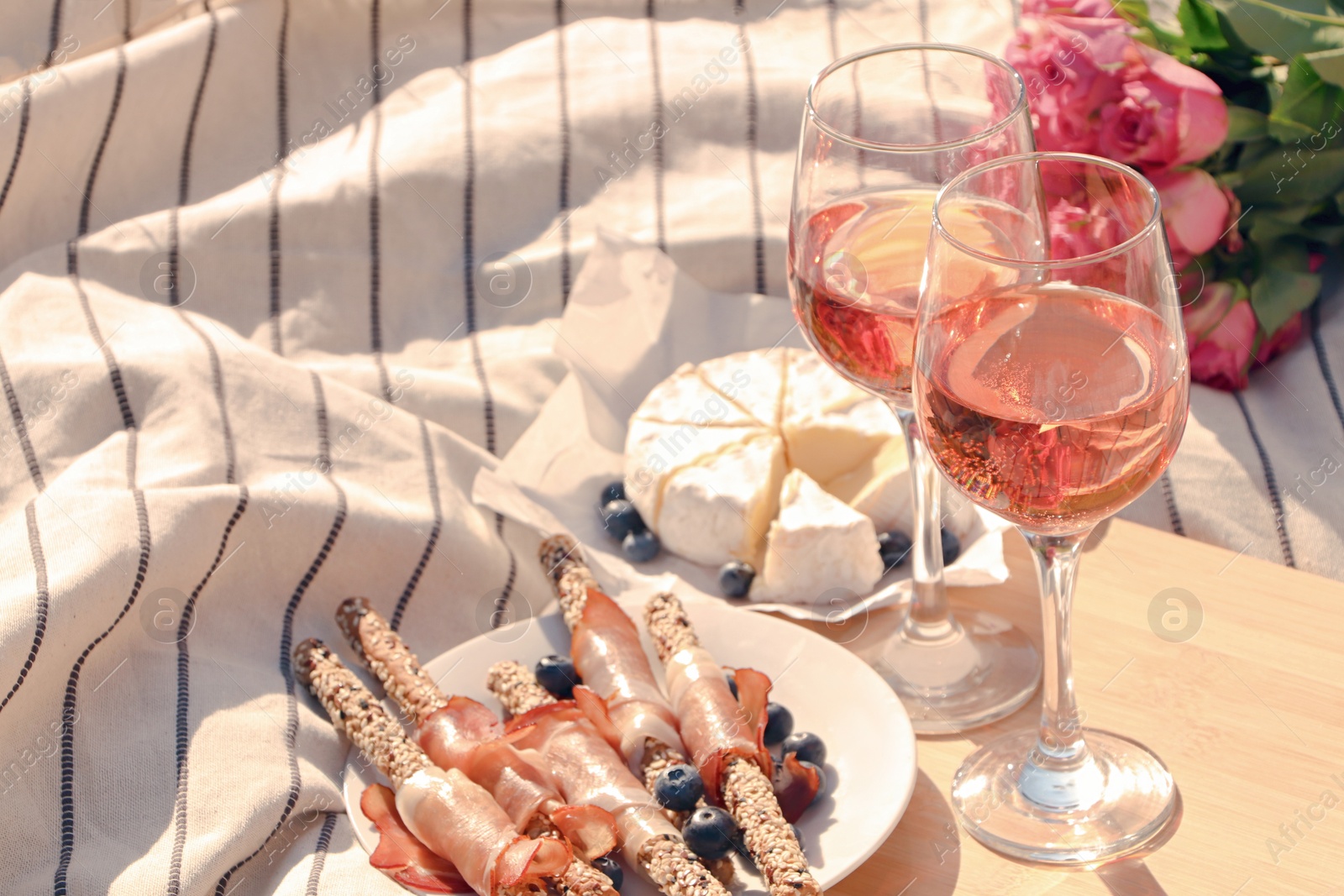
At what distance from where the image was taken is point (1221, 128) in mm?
1271

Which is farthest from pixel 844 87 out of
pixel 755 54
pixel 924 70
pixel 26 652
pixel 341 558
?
pixel 755 54

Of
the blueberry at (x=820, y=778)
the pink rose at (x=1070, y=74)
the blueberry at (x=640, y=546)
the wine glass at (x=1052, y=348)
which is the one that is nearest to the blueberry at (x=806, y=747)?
the blueberry at (x=820, y=778)

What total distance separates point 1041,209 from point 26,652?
0.78 m

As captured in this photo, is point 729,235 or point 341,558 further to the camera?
point 729,235

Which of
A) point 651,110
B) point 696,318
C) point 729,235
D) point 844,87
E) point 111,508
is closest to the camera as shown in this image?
point 844,87

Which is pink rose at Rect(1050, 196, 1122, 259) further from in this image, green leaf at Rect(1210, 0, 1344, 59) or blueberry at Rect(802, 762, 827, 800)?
green leaf at Rect(1210, 0, 1344, 59)

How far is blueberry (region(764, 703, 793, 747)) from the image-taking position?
3.15 feet

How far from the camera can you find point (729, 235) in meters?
1.58

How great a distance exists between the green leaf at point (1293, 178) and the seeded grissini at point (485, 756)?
95cm

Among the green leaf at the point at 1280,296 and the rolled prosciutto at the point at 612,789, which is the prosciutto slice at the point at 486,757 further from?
the green leaf at the point at 1280,296

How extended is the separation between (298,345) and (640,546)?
53cm

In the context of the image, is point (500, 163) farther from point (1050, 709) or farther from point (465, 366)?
point (1050, 709)

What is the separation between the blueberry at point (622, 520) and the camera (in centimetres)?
125

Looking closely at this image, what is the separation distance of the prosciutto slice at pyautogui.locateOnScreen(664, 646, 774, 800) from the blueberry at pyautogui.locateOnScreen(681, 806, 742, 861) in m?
0.04
